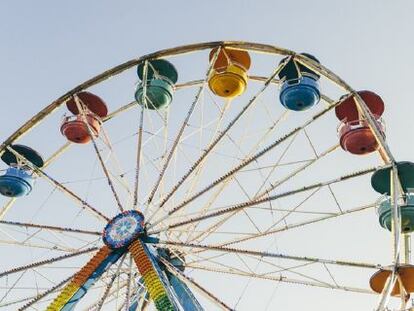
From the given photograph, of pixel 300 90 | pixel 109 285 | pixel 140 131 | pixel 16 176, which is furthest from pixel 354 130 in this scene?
pixel 16 176

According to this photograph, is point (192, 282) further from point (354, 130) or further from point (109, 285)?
point (354, 130)

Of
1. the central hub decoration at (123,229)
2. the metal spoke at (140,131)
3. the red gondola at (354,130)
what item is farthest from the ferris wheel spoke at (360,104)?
the central hub decoration at (123,229)

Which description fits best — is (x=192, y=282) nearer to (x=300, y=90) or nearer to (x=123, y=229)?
(x=123, y=229)

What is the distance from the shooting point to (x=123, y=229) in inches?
440

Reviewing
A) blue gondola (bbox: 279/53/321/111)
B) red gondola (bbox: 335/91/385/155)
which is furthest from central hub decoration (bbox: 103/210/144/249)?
red gondola (bbox: 335/91/385/155)

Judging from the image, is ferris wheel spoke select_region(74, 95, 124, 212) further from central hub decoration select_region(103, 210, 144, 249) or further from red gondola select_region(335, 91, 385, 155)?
red gondola select_region(335, 91, 385, 155)

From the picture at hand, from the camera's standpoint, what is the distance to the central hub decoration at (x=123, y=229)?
10938 mm

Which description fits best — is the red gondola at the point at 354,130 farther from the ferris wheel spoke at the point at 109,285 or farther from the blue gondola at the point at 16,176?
the blue gondola at the point at 16,176

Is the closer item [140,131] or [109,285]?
[109,285]

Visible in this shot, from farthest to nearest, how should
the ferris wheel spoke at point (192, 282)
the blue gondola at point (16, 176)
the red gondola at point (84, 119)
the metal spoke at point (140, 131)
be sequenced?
the red gondola at point (84, 119) < the blue gondola at point (16, 176) < the metal spoke at point (140, 131) < the ferris wheel spoke at point (192, 282)

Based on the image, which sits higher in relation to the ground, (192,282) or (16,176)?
(16,176)

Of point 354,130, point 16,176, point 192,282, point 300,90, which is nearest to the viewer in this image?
point 192,282

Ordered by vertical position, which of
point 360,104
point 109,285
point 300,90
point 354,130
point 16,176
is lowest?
point 109,285

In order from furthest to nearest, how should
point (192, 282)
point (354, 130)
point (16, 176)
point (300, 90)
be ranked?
point (16, 176) < point (300, 90) < point (354, 130) < point (192, 282)
